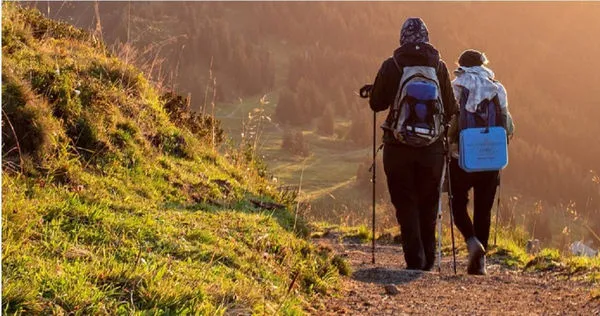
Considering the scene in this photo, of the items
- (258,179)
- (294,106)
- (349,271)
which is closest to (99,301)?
(349,271)

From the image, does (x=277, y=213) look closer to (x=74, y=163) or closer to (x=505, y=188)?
(x=74, y=163)

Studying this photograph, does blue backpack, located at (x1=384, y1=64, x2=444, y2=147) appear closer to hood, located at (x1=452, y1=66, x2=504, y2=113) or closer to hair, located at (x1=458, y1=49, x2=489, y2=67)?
hood, located at (x1=452, y1=66, x2=504, y2=113)

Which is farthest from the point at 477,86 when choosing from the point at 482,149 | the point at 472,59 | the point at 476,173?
the point at 476,173

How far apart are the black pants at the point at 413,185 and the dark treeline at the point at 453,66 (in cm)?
11020

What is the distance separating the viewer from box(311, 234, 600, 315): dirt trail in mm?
4588

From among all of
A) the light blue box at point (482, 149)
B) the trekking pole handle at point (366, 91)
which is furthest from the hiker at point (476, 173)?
the trekking pole handle at point (366, 91)

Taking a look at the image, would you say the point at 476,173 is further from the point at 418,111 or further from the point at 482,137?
the point at 418,111

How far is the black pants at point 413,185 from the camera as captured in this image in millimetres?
6410

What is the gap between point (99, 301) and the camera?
2695 millimetres

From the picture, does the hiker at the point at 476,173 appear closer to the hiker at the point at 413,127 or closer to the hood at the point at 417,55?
the hiker at the point at 413,127

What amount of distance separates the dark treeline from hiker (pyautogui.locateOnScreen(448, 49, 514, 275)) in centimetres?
10928

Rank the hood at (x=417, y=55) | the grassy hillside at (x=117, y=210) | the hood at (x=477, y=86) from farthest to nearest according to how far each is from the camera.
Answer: the hood at (x=477, y=86) → the hood at (x=417, y=55) → the grassy hillside at (x=117, y=210)

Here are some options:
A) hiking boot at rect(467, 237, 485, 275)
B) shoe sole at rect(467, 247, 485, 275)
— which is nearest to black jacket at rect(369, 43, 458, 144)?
hiking boot at rect(467, 237, 485, 275)

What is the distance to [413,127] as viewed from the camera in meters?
6.17
